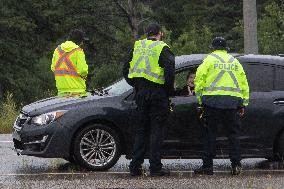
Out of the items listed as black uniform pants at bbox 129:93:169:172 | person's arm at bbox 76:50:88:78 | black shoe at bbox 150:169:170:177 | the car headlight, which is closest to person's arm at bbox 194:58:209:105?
black uniform pants at bbox 129:93:169:172

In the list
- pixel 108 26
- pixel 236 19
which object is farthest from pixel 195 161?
pixel 236 19

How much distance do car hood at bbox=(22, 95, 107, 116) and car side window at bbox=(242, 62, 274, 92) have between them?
2.13 m

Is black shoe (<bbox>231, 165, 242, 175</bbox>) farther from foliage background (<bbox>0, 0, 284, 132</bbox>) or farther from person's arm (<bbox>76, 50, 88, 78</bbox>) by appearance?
foliage background (<bbox>0, 0, 284, 132</bbox>)

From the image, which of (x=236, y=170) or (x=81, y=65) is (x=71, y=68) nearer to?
(x=81, y=65)

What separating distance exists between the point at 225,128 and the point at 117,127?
4.78 feet

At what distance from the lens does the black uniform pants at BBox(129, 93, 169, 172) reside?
10.6 meters

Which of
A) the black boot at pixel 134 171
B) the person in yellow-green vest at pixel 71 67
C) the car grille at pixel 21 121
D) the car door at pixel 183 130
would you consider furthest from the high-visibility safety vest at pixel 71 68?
the black boot at pixel 134 171

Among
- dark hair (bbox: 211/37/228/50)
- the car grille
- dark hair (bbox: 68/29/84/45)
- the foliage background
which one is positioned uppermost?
the foliage background

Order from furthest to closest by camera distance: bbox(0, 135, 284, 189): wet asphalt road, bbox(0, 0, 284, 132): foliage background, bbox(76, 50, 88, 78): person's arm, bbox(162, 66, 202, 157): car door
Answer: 1. bbox(0, 0, 284, 132): foliage background
2. bbox(76, 50, 88, 78): person's arm
3. bbox(162, 66, 202, 157): car door
4. bbox(0, 135, 284, 189): wet asphalt road

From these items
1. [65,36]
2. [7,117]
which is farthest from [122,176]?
[65,36]

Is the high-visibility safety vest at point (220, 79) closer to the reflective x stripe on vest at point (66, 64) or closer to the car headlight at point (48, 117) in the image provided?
the car headlight at point (48, 117)

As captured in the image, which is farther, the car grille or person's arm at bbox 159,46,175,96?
the car grille

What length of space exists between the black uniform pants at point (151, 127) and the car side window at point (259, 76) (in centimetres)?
167

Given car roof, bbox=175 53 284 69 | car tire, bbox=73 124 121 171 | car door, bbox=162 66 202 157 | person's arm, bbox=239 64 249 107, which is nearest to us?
person's arm, bbox=239 64 249 107
